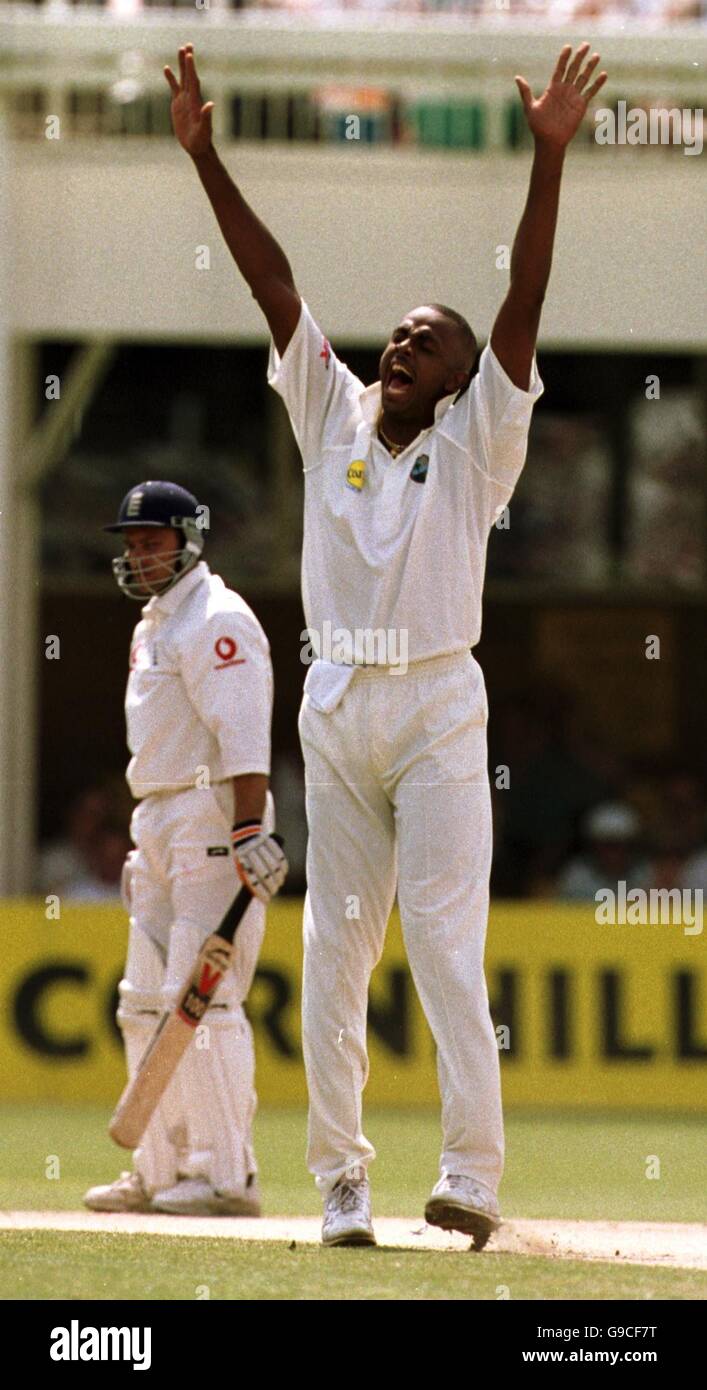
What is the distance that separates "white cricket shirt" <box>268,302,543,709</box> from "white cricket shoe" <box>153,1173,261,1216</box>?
7.11ft

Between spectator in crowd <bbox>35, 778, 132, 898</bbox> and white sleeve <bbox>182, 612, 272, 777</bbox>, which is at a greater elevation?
white sleeve <bbox>182, 612, 272, 777</bbox>

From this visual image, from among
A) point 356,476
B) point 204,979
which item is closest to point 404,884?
point 356,476

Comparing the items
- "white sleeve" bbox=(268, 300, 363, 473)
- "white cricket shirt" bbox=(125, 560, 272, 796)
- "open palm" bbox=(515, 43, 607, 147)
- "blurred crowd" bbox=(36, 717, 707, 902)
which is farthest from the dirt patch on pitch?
"blurred crowd" bbox=(36, 717, 707, 902)

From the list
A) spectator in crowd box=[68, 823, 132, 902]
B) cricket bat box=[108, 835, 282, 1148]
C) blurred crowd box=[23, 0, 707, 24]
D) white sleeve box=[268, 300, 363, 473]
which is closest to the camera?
white sleeve box=[268, 300, 363, 473]

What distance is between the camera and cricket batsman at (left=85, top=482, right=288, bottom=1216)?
7934 mm

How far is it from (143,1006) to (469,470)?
2461mm

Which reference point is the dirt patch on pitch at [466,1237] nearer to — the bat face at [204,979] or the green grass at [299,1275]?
the green grass at [299,1275]

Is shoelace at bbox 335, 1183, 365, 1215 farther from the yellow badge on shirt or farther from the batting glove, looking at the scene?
the yellow badge on shirt

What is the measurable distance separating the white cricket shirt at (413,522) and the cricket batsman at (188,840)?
148cm

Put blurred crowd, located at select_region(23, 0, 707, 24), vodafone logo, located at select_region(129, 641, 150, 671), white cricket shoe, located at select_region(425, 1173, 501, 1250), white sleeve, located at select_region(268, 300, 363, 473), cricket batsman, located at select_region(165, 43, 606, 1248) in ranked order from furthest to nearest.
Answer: blurred crowd, located at select_region(23, 0, 707, 24)
vodafone logo, located at select_region(129, 641, 150, 671)
white sleeve, located at select_region(268, 300, 363, 473)
cricket batsman, located at select_region(165, 43, 606, 1248)
white cricket shoe, located at select_region(425, 1173, 501, 1250)

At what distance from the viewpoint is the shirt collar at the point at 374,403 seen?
6.48 m

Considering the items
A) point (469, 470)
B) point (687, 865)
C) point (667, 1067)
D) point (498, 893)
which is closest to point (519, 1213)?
point (469, 470)

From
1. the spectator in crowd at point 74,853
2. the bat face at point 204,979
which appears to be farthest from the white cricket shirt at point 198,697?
the spectator in crowd at point 74,853
